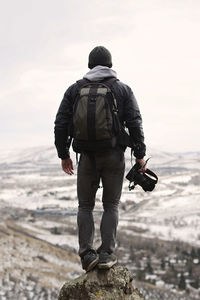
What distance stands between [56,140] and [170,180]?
162 m

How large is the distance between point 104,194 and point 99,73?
54.6 inches

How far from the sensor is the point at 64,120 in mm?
5016

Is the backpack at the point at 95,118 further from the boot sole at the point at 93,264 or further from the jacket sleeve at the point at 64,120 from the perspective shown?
the boot sole at the point at 93,264

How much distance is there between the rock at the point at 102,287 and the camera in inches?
195

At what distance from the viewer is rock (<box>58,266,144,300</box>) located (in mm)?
4945

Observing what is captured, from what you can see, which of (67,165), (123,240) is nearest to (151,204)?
(123,240)

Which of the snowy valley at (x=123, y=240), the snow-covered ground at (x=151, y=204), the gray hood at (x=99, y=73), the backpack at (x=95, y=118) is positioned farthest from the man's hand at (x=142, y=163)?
the snow-covered ground at (x=151, y=204)

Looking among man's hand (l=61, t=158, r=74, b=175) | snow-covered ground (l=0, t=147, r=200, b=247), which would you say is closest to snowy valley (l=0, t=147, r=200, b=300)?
snow-covered ground (l=0, t=147, r=200, b=247)

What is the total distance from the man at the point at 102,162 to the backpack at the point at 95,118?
0.40 ft

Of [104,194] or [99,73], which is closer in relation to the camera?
[99,73]

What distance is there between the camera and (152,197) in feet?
404

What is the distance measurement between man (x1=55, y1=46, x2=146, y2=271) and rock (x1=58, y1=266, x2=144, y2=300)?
0.37ft

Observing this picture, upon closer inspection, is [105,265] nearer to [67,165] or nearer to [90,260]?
[90,260]

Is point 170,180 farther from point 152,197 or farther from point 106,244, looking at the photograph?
point 106,244
